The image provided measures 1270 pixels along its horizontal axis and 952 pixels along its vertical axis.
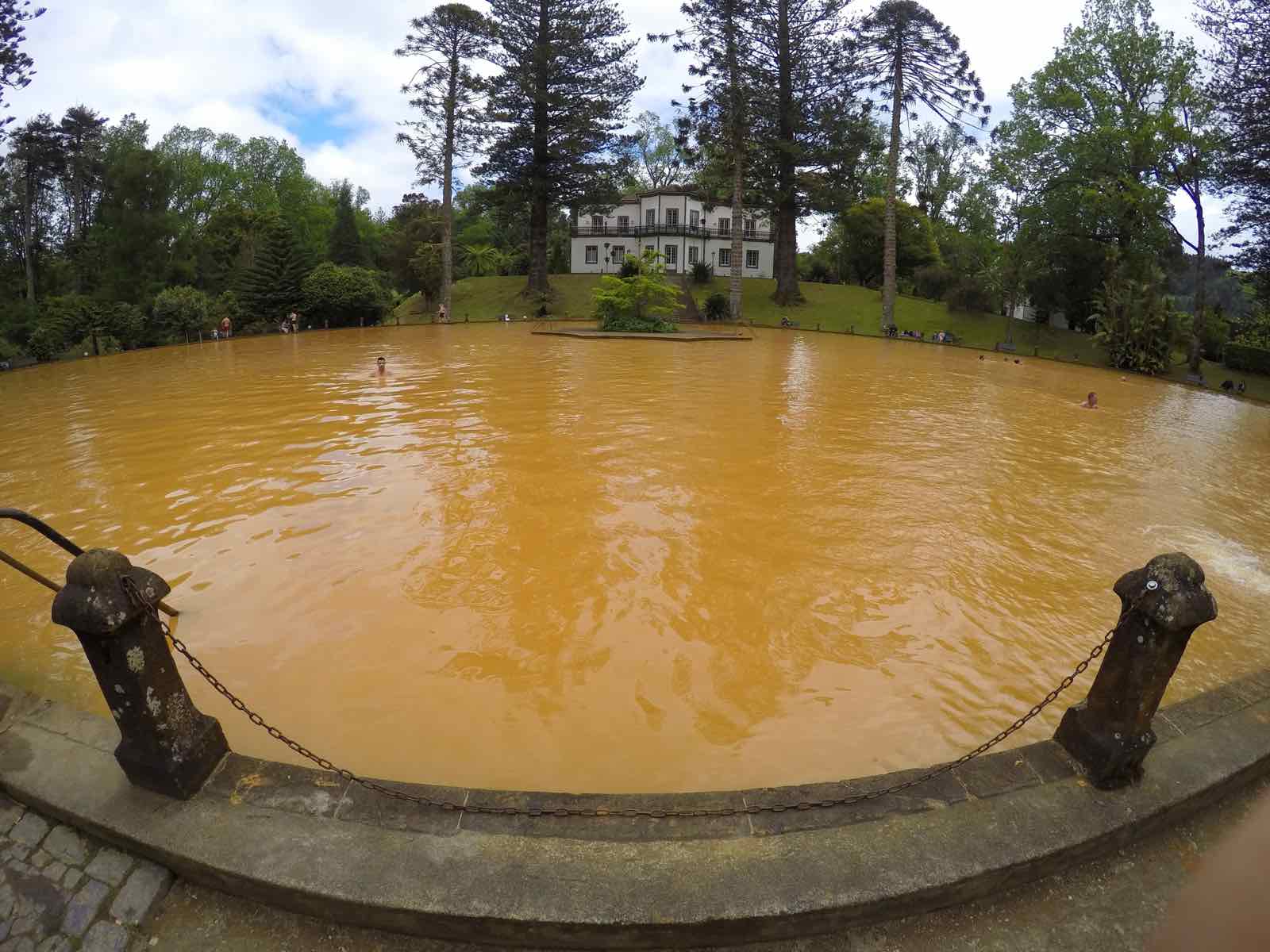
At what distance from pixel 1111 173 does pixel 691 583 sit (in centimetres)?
3581

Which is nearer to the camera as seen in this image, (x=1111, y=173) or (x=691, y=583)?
(x=691, y=583)

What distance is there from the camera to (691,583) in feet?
19.4

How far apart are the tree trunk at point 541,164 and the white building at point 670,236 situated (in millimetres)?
9906

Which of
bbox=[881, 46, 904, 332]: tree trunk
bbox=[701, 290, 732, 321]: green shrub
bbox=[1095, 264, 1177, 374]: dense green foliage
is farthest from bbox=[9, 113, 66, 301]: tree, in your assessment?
bbox=[1095, 264, 1177, 374]: dense green foliage

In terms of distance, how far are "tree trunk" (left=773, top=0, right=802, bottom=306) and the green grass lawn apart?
57.0 inches

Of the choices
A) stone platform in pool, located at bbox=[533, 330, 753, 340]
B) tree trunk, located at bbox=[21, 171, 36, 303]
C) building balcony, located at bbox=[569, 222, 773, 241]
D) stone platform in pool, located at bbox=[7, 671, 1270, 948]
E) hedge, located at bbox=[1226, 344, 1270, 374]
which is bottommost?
stone platform in pool, located at bbox=[7, 671, 1270, 948]

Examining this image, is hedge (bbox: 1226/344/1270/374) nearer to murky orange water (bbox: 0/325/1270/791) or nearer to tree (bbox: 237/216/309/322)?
murky orange water (bbox: 0/325/1270/791)

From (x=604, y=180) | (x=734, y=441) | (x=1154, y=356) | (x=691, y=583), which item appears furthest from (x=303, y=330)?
(x=1154, y=356)

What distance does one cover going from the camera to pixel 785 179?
39219 mm

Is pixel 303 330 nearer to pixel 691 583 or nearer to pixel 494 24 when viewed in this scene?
pixel 494 24

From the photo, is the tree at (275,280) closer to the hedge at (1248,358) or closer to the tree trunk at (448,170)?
the tree trunk at (448,170)

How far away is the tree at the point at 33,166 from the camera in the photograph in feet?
131

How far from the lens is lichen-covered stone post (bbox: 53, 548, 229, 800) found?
2.63 meters

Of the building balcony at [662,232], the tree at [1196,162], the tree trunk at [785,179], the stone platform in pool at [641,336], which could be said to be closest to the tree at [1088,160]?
the tree at [1196,162]
